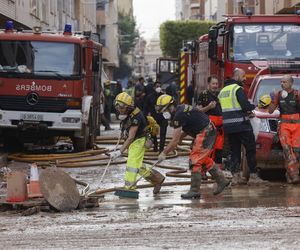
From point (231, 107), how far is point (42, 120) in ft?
20.2

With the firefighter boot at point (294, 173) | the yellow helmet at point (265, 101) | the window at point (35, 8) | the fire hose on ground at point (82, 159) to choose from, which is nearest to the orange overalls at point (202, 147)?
the firefighter boot at point (294, 173)

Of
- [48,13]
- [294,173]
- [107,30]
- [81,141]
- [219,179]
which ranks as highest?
[48,13]

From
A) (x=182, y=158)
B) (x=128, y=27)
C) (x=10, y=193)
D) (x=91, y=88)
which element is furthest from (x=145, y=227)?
(x=128, y=27)

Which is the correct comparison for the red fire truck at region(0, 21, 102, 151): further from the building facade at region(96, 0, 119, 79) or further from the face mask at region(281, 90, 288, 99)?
the building facade at region(96, 0, 119, 79)

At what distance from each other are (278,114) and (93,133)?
25.6 ft

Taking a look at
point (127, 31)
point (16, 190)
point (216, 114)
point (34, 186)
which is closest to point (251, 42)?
point (216, 114)

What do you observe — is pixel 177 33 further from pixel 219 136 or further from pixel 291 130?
pixel 291 130

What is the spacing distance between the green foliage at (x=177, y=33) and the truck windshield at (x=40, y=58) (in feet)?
180

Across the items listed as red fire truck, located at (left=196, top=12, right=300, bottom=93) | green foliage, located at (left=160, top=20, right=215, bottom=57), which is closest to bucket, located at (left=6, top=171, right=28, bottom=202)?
red fire truck, located at (left=196, top=12, right=300, bottom=93)

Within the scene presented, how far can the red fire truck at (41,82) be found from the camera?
18031mm

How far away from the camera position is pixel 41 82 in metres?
18.1

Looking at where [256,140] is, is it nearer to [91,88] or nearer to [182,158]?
[182,158]

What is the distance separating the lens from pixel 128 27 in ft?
311

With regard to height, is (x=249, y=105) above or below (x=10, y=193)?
above
